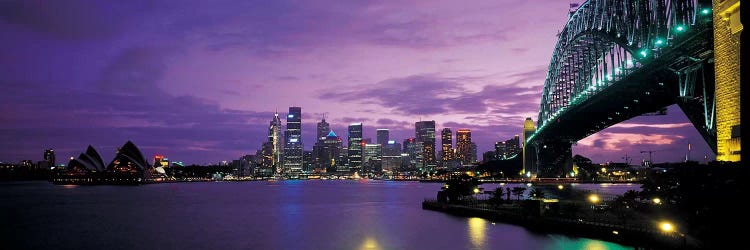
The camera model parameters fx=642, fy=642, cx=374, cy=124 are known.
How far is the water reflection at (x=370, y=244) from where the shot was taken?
123 ft

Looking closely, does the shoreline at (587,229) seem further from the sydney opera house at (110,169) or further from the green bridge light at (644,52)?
the sydney opera house at (110,169)

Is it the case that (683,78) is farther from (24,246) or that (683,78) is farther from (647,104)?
(24,246)

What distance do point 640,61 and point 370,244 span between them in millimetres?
20084

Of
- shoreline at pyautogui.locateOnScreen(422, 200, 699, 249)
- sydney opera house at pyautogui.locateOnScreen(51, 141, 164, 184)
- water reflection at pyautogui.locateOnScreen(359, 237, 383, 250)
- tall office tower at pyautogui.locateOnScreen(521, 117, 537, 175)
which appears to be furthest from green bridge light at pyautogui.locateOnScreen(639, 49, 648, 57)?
sydney opera house at pyautogui.locateOnScreen(51, 141, 164, 184)

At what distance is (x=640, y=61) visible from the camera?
3966 centimetres

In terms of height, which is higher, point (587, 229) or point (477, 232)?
point (587, 229)

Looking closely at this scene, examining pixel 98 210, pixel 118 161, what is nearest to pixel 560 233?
pixel 98 210

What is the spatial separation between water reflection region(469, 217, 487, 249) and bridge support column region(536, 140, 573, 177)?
190ft

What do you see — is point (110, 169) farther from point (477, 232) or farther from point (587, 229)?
point (587, 229)

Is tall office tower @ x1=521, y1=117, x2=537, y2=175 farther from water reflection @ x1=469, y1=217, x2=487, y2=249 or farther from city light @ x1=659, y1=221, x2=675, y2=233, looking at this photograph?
city light @ x1=659, y1=221, x2=675, y2=233

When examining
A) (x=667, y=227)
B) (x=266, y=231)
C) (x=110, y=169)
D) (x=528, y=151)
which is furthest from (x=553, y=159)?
(x=110, y=169)

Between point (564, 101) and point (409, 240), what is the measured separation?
54.0 meters

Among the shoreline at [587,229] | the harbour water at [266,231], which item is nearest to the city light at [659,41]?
the shoreline at [587,229]

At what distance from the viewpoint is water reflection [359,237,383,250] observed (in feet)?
123
